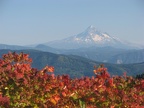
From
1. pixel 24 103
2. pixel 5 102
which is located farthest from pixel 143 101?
pixel 5 102

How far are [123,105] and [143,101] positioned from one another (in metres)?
0.66

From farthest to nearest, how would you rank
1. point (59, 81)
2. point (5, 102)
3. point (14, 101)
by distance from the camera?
point (59, 81)
point (14, 101)
point (5, 102)

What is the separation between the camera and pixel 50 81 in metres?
6.31

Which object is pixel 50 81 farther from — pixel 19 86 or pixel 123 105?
pixel 123 105

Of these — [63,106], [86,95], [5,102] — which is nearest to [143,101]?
[86,95]

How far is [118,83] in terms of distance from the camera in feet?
26.6

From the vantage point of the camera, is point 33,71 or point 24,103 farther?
point 33,71

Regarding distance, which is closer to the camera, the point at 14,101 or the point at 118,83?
the point at 14,101

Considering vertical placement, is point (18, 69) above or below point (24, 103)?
above

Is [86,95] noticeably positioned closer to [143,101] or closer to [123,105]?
[123,105]

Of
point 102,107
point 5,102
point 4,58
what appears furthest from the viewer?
point 4,58

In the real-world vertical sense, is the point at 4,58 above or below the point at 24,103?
above

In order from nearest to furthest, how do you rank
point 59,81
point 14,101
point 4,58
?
point 14,101 → point 59,81 → point 4,58

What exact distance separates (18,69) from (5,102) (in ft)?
4.21
